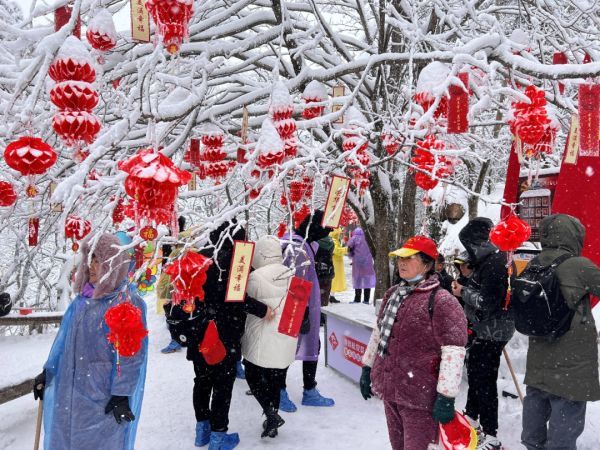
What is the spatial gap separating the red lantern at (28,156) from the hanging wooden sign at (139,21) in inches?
33.2

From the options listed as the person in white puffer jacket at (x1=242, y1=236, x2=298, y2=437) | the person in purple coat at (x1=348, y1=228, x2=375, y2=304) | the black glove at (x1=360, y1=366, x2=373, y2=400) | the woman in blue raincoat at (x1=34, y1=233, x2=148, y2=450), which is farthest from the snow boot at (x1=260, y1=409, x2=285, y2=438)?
the person in purple coat at (x1=348, y1=228, x2=375, y2=304)

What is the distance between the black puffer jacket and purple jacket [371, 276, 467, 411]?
1086 mm

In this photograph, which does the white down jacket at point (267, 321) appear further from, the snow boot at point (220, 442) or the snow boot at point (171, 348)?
the snow boot at point (171, 348)

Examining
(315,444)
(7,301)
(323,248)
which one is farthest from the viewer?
(323,248)

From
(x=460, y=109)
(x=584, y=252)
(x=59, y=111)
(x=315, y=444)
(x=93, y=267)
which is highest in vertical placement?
(x=460, y=109)

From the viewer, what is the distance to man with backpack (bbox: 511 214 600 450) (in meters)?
3.05

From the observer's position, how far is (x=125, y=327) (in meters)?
2.45

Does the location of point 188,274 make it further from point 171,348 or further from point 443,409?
point 171,348

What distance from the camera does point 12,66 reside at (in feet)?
10.9

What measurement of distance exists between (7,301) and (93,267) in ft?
15.8

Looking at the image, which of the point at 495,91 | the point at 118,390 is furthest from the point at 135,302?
the point at 495,91

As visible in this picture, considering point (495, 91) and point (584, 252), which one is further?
point (584, 252)

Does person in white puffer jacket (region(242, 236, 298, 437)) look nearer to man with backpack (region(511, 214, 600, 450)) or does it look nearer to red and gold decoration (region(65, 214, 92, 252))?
red and gold decoration (region(65, 214, 92, 252))

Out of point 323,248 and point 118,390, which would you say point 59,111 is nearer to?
point 118,390
